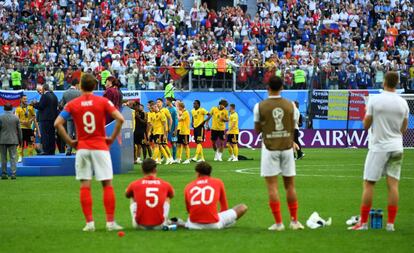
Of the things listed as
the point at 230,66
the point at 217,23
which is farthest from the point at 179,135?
the point at 217,23

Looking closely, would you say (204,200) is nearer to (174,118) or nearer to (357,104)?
(174,118)

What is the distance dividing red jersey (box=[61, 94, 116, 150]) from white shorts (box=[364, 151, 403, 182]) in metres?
3.64

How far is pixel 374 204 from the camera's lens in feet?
61.5

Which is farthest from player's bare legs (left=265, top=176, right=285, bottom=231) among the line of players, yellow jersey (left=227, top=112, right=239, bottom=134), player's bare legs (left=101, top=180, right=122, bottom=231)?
yellow jersey (left=227, top=112, right=239, bottom=134)

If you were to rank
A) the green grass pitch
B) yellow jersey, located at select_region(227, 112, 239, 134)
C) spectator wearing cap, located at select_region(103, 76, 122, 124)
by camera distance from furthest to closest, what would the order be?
yellow jersey, located at select_region(227, 112, 239, 134) < spectator wearing cap, located at select_region(103, 76, 122, 124) < the green grass pitch

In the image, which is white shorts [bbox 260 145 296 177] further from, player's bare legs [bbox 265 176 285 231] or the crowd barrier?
the crowd barrier

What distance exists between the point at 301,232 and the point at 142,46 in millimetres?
35903

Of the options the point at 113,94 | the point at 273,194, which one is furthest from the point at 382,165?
the point at 113,94

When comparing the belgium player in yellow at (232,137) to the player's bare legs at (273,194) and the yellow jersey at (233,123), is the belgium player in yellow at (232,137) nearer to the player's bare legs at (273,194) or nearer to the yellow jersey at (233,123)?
the yellow jersey at (233,123)

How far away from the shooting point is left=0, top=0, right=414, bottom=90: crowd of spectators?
147ft

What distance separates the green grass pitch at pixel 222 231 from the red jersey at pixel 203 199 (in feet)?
0.77

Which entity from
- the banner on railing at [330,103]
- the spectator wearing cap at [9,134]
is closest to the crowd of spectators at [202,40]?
the banner on railing at [330,103]

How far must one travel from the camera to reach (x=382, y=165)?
46.6 feet

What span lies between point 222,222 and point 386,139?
8.44 feet
